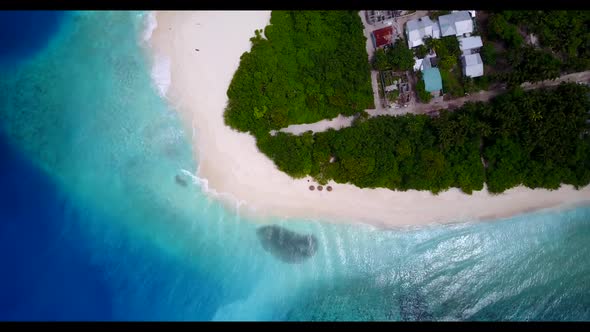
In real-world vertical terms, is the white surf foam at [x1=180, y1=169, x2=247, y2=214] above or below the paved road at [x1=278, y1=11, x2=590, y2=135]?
below

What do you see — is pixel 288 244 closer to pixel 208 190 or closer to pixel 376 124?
pixel 208 190

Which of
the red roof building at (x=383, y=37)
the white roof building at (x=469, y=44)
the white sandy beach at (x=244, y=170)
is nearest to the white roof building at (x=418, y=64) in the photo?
the red roof building at (x=383, y=37)

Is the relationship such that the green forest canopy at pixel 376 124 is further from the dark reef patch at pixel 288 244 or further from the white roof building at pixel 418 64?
the dark reef patch at pixel 288 244

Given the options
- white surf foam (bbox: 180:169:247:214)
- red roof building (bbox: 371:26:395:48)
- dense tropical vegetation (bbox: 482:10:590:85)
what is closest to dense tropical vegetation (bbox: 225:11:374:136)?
red roof building (bbox: 371:26:395:48)

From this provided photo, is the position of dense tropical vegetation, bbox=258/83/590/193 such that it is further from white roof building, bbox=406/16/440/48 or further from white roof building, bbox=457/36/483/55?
white roof building, bbox=406/16/440/48

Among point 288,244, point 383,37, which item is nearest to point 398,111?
point 383,37
